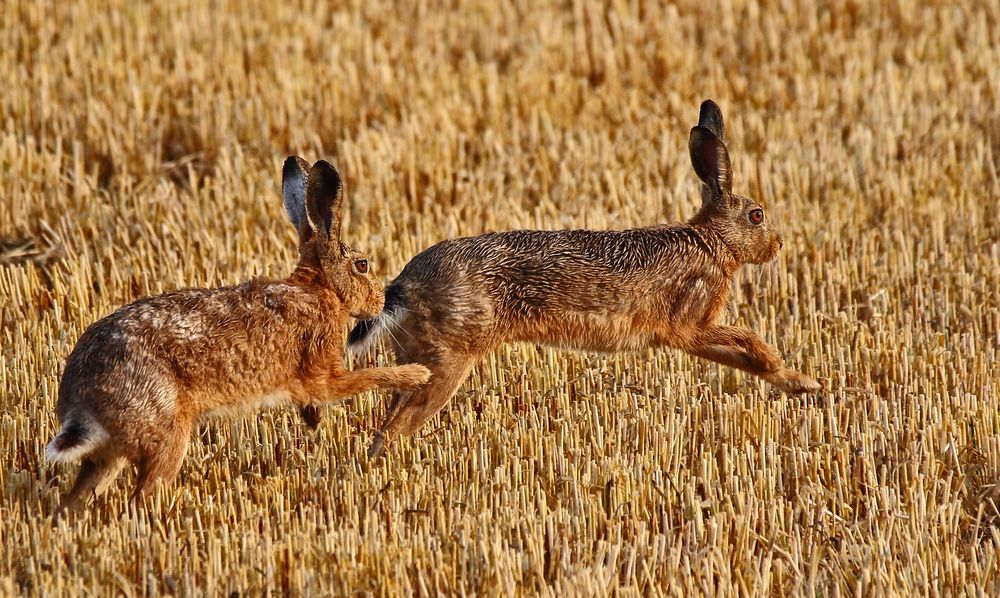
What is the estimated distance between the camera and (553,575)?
190 inches

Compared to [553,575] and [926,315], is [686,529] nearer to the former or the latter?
[553,575]

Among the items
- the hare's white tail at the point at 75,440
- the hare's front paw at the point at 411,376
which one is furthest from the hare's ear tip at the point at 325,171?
the hare's white tail at the point at 75,440

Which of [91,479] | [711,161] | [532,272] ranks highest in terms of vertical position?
[711,161]

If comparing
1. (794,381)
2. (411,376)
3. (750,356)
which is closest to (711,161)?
(750,356)

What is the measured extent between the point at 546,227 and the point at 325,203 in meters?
2.77

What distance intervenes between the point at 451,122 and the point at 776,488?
5100 millimetres

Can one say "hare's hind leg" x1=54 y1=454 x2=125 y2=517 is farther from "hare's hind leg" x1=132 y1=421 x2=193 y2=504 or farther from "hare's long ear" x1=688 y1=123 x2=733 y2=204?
"hare's long ear" x1=688 y1=123 x2=733 y2=204

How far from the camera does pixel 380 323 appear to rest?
243 inches

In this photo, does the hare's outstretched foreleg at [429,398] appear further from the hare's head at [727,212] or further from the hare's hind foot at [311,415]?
the hare's head at [727,212]

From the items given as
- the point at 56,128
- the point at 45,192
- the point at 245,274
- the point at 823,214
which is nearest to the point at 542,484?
the point at 245,274

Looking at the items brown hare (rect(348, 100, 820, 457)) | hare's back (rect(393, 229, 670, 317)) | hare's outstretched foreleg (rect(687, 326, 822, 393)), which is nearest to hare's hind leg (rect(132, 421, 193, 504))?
brown hare (rect(348, 100, 820, 457))

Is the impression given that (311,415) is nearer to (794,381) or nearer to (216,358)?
(216,358)

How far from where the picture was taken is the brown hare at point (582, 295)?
20.0ft

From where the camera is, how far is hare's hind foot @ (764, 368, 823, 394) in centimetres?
643
